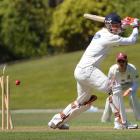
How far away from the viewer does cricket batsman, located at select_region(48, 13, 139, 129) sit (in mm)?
13609

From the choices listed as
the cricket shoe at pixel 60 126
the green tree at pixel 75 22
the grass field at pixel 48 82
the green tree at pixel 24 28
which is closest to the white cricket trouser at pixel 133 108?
the cricket shoe at pixel 60 126

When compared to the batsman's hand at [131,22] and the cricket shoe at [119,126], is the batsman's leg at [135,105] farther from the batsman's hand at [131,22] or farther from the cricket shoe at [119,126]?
the batsman's hand at [131,22]

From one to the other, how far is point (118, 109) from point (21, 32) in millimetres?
31542

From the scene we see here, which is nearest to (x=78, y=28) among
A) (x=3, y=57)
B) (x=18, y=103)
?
(x=3, y=57)

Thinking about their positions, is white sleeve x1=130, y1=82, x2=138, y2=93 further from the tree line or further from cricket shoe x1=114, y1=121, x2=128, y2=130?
the tree line

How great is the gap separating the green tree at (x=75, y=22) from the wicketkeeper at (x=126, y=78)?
20665 millimetres

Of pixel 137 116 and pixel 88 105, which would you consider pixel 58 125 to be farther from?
pixel 137 116

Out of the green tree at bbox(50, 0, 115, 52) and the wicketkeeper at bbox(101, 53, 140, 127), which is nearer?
the wicketkeeper at bbox(101, 53, 140, 127)

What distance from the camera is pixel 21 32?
45156 mm

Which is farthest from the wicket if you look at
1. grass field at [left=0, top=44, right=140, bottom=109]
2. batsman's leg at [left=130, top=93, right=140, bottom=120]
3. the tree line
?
the tree line

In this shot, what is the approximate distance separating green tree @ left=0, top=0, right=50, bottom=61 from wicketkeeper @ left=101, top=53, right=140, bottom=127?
2637 cm

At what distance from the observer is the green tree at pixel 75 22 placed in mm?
39719

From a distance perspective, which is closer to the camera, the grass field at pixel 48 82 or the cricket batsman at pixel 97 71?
the cricket batsman at pixel 97 71

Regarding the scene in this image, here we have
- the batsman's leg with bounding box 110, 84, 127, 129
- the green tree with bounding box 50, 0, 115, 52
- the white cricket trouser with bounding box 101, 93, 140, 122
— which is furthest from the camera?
the green tree with bounding box 50, 0, 115, 52
